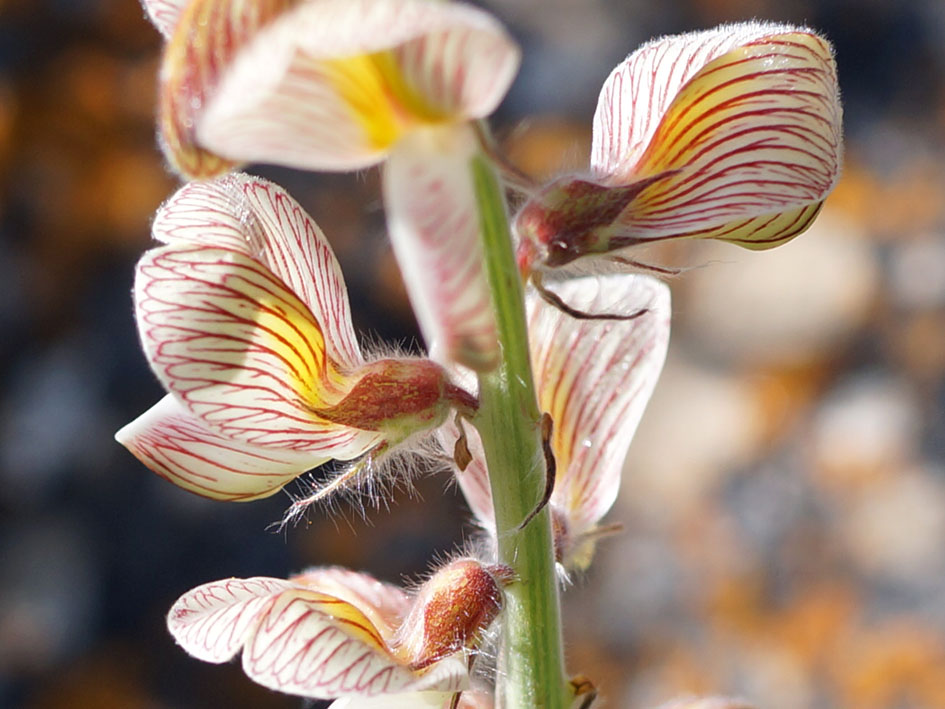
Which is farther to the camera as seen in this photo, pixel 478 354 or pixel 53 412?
pixel 53 412

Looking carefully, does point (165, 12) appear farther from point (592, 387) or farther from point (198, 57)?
point (592, 387)

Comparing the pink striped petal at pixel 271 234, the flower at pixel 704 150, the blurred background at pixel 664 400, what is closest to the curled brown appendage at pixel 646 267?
the flower at pixel 704 150

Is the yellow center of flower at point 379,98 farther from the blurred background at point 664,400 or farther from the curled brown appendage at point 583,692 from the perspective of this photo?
the blurred background at point 664,400

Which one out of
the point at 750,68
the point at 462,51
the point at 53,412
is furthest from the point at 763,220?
the point at 53,412

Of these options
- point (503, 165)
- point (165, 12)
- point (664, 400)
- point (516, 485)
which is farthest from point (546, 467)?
point (664, 400)

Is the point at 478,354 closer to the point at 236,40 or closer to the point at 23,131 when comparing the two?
the point at 236,40

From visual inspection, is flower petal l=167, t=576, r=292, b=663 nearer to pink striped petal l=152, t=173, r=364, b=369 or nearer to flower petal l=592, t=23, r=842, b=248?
pink striped petal l=152, t=173, r=364, b=369
